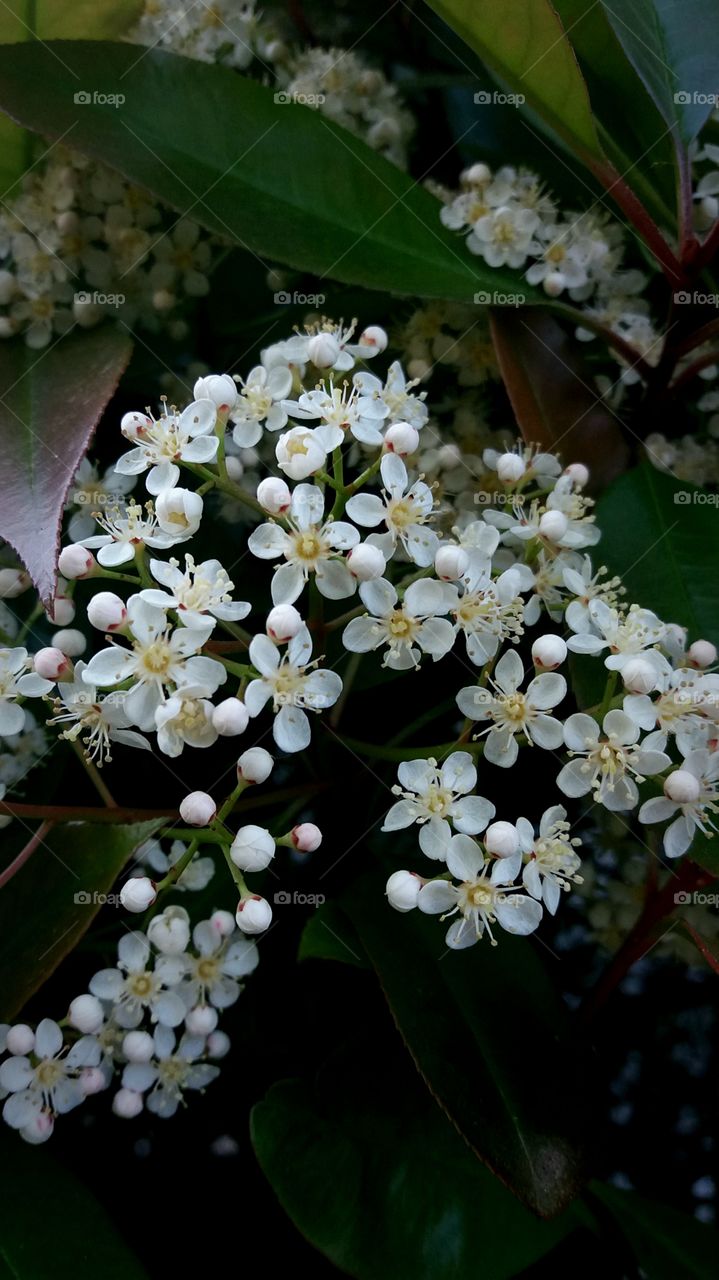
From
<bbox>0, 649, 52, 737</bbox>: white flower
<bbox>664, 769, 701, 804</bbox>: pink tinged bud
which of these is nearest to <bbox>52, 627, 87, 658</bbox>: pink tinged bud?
<bbox>0, 649, 52, 737</bbox>: white flower

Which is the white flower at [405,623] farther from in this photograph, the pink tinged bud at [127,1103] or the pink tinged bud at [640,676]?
the pink tinged bud at [127,1103]

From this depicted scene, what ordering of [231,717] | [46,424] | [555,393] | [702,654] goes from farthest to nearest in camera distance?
[555,393]
[46,424]
[702,654]
[231,717]

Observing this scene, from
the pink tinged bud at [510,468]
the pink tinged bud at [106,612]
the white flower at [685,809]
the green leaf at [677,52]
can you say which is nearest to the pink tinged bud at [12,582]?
the pink tinged bud at [106,612]

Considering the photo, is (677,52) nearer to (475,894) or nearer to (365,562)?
(365,562)

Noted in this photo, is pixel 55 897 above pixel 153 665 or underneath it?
underneath

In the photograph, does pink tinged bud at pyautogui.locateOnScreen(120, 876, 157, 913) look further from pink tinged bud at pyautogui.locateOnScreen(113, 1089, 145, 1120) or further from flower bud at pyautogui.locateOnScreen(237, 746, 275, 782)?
pink tinged bud at pyautogui.locateOnScreen(113, 1089, 145, 1120)

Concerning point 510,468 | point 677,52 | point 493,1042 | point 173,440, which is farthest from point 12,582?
point 677,52
